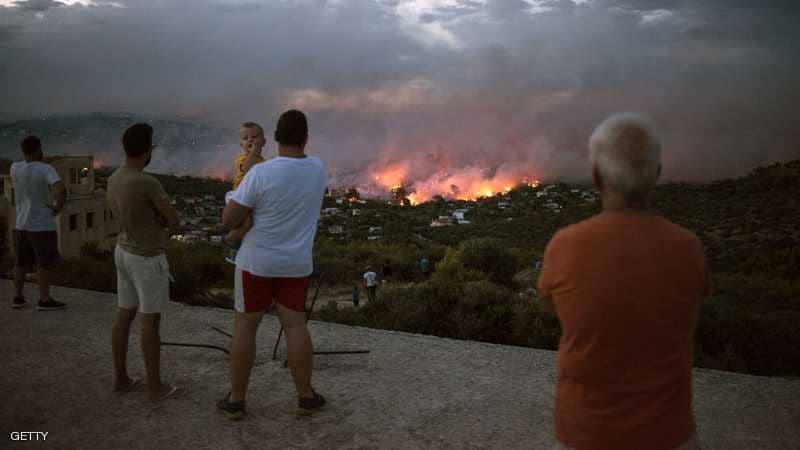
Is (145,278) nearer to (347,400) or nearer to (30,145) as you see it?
(347,400)

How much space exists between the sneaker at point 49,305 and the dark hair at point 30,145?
171cm

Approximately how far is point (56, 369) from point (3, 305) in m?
2.86

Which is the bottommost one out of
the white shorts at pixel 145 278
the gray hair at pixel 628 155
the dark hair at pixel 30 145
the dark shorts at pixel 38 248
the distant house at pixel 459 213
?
the distant house at pixel 459 213

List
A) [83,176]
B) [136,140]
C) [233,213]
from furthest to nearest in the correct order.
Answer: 1. [83,176]
2. [136,140]
3. [233,213]

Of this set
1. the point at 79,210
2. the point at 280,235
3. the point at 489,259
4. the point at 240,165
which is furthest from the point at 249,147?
the point at 79,210

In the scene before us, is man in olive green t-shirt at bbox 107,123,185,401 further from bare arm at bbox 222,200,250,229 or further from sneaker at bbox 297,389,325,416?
sneaker at bbox 297,389,325,416

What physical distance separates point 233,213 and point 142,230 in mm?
899

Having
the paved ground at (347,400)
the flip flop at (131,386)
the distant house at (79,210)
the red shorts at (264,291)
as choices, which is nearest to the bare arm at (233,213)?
the red shorts at (264,291)

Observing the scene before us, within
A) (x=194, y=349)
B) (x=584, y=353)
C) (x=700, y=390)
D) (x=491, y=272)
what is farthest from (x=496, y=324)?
(x=491, y=272)

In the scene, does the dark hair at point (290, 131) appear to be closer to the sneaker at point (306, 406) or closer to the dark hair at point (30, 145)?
the sneaker at point (306, 406)

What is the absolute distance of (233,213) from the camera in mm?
3750

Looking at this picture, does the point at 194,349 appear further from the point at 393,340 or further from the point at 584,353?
the point at 584,353

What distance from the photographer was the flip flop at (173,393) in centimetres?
461

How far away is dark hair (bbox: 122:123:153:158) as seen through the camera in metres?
4.31
